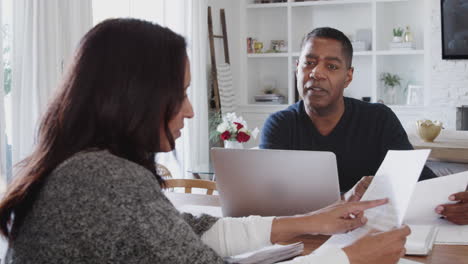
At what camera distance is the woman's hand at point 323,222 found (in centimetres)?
141

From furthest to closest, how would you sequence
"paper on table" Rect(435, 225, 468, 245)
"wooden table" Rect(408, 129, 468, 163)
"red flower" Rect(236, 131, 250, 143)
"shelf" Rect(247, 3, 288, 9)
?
"shelf" Rect(247, 3, 288, 9) < "red flower" Rect(236, 131, 250, 143) < "wooden table" Rect(408, 129, 468, 163) < "paper on table" Rect(435, 225, 468, 245)

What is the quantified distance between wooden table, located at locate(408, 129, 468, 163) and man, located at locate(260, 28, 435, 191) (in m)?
0.87

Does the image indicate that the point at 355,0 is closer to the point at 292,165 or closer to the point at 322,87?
the point at 322,87

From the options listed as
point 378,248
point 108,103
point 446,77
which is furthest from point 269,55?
point 108,103

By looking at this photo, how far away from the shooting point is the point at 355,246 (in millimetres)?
1177

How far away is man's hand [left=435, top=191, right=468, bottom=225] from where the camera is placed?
1.65 m

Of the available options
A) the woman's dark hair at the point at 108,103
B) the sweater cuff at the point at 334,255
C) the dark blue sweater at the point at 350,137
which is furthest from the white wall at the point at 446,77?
the woman's dark hair at the point at 108,103

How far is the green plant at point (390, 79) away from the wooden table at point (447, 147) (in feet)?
7.70

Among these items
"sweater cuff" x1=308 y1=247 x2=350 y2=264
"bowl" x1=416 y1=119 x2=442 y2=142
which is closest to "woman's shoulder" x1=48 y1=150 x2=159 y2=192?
"sweater cuff" x1=308 y1=247 x2=350 y2=264

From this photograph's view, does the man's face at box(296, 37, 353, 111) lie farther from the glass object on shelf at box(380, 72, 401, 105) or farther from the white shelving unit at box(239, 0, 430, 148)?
the glass object on shelf at box(380, 72, 401, 105)

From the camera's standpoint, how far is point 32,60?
10.0ft

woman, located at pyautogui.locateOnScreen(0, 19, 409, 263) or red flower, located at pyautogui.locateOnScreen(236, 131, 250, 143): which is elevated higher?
woman, located at pyautogui.locateOnScreen(0, 19, 409, 263)

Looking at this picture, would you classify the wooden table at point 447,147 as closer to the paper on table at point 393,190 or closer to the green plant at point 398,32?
the paper on table at point 393,190

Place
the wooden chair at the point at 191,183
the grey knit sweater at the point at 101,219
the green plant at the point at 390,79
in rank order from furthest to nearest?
1. the green plant at the point at 390,79
2. the wooden chair at the point at 191,183
3. the grey knit sweater at the point at 101,219
